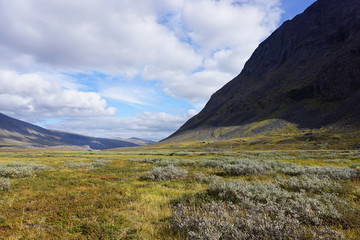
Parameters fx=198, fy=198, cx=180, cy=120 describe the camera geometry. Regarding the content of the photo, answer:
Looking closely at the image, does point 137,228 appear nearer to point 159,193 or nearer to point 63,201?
point 159,193

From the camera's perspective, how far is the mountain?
129m

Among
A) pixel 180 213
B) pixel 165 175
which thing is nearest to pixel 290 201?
pixel 180 213

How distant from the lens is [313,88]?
15100 cm

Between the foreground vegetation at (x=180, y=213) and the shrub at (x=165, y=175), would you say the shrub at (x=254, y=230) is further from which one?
the shrub at (x=165, y=175)

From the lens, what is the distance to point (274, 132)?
133 meters

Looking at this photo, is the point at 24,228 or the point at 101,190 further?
the point at 101,190

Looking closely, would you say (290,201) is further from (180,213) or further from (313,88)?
(313,88)

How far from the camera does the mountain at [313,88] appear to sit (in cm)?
12912

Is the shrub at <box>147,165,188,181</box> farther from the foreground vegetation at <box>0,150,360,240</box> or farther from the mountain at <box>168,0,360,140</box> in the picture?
the mountain at <box>168,0,360,140</box>

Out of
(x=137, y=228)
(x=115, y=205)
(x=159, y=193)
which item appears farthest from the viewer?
(x=159, y=193)

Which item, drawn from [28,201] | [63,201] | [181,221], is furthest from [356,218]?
[28,201]

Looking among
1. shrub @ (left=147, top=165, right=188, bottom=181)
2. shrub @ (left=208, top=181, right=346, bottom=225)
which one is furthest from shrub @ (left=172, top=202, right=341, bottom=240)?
shrub @ (left=147, top=165, right=188, bottom=181)

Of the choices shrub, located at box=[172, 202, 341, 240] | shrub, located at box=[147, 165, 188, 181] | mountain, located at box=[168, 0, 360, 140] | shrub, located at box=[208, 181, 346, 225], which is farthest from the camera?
mountain, located at box=[168, 0, 360, 140]

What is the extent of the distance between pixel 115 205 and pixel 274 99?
184 meters
